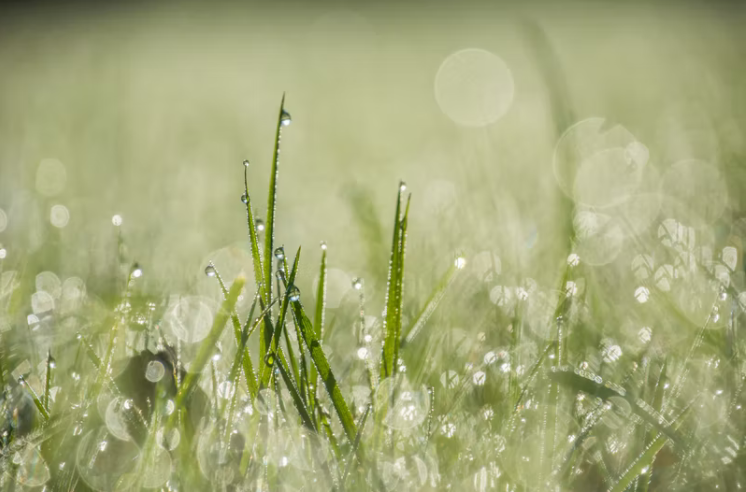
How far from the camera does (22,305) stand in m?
1.82

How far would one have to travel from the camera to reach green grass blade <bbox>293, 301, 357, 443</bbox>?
2.75ft

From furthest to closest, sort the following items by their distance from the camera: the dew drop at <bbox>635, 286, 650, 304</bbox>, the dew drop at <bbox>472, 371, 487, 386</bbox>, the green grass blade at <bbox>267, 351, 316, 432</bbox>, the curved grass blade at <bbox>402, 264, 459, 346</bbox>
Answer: the dew drop at <bbox>635, 286, 650, 304</bbox>, the dew drop at <bbox>472, 371, 487, 386</bbox>, the curved grass blade at <bbox>402, 264, 459, 346</bbox>, the green grass blade at <bbox>267, 351, 316, 432</bbox>

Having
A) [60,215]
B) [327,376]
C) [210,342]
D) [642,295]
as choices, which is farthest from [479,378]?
[60,215]

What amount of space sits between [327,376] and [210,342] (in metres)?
0.18

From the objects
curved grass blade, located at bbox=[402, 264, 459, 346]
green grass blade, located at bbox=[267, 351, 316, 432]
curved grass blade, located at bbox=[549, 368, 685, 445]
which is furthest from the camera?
curved grass blade, located at bbox=[402, 264, 459, 346]

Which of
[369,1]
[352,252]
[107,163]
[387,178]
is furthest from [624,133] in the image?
[369,1]

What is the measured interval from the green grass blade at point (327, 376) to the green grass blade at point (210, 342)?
0.31 ft

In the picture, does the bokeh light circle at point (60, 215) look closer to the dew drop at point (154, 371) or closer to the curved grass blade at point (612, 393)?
the dew drop at point (154, 371)

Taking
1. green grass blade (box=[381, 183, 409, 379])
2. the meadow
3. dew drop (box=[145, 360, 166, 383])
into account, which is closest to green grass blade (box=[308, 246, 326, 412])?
the meadow

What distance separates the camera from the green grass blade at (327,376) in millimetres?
837

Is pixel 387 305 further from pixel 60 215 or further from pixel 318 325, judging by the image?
pixel 60 215

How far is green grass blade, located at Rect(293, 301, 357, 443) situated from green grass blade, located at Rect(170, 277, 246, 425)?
0.31 feet

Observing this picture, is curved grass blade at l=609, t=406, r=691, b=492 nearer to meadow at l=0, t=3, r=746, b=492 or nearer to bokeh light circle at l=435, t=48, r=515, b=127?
meadow at l=0, t=3, r=746, b=492

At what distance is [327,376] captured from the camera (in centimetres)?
84
